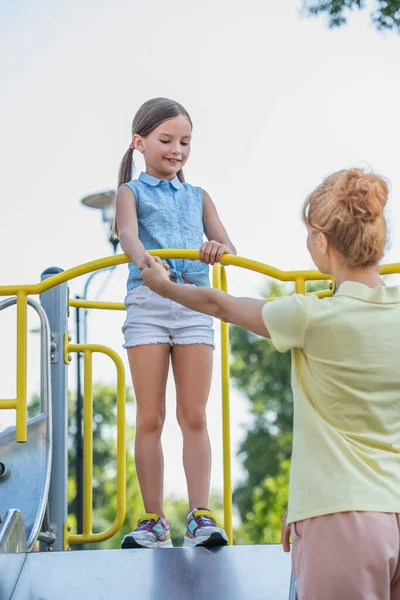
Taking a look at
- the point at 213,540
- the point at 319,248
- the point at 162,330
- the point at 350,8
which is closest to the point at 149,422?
the point at 162,330

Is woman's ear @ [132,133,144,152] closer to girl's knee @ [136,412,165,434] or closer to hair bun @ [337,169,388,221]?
girl's knee @ [136,412,165,434]

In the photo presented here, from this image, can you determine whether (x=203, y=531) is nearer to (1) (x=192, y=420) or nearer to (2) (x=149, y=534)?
(2) (x=149, y=534)

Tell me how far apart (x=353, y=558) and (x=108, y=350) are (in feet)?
9.82

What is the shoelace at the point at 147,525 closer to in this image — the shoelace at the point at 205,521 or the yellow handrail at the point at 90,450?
the shoelace at the point at 205,521

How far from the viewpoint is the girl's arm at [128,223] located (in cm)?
361

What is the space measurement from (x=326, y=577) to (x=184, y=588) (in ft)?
3.40

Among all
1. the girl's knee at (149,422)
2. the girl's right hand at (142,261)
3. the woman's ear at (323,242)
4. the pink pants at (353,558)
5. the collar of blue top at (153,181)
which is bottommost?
the pink pants at (353,558)

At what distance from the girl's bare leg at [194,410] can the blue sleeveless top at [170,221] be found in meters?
0.28

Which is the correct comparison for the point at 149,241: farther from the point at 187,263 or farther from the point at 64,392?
the point at 64,392

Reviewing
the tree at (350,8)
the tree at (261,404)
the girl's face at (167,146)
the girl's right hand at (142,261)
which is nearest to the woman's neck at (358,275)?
the girl's right hand at (142,261)

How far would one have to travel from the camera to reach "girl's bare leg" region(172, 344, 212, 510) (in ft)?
12.8

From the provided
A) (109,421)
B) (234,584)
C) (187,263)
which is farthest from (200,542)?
(109,421)

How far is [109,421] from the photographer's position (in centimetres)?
3638

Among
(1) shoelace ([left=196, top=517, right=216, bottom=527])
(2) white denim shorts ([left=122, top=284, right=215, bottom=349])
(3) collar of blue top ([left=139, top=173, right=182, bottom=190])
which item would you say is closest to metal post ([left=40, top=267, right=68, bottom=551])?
(3) collar of blue top ([left=139, top=173, right=182, bottom=190])
